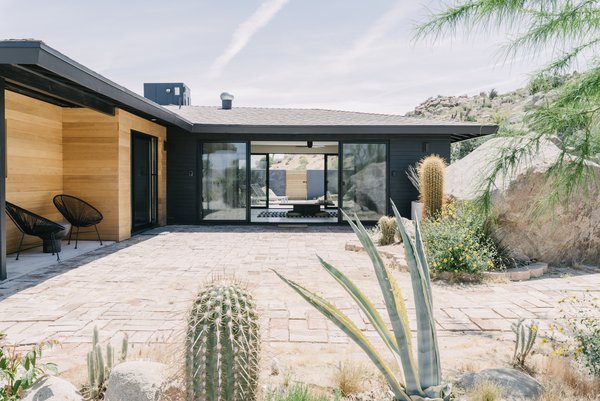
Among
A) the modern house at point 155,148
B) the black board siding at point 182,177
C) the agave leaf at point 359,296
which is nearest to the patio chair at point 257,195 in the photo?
the modern house at point 155,148

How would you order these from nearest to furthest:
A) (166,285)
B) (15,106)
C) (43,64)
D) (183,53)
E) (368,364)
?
(368,364) < (43,64) < (166,285) < (15,106) < (183,53)

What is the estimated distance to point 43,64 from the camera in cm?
441

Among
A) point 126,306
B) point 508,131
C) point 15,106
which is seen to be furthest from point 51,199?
point 508,131

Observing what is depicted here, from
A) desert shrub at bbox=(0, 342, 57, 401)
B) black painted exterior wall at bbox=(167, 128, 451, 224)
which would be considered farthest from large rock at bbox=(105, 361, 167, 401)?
black painted exterior wall at bbox=(167, 128, 451, 224)

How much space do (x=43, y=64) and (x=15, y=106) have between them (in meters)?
2.91

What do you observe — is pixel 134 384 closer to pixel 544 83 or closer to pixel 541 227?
pixel 544 83

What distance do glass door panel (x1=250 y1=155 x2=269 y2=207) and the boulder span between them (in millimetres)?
12924

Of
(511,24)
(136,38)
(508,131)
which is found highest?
(136,38)

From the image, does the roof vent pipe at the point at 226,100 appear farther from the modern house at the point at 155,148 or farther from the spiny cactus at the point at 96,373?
the spiny cactus at the point at 96,373

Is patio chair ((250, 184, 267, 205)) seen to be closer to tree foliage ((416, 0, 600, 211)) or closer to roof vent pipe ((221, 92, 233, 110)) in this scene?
roof vent pipe ((221, 92, 233, 110))

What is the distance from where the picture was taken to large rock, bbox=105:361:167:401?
2.02 meters

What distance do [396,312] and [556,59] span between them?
8.81 ft

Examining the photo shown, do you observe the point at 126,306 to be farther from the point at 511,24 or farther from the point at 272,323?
the point at 511,24

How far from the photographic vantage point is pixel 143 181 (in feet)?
32.3
